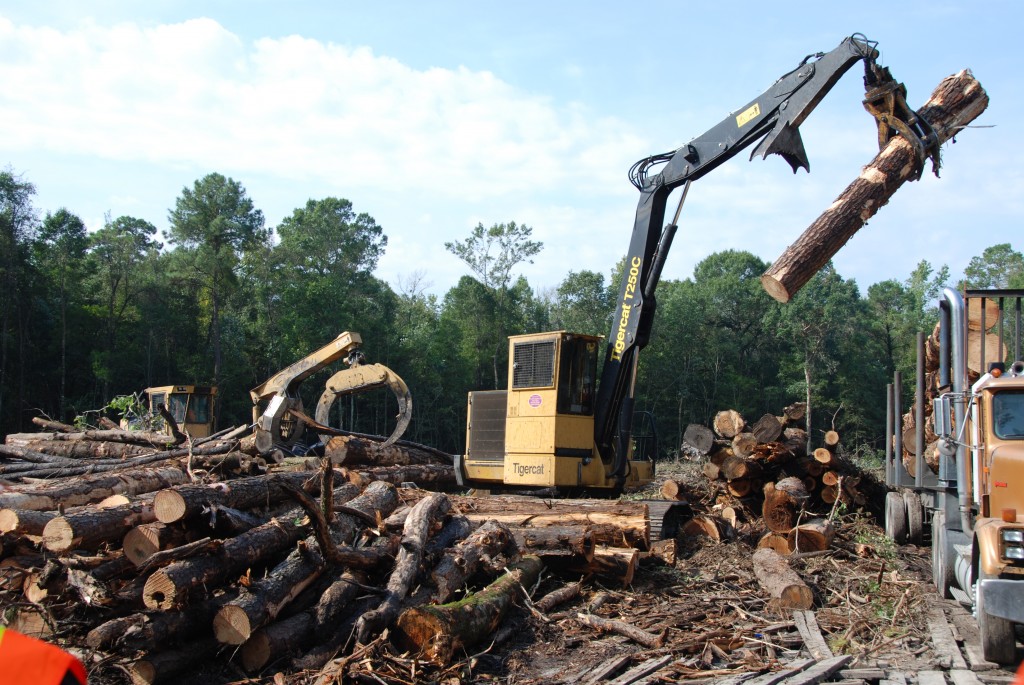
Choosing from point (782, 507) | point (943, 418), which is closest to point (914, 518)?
point (782, 507)

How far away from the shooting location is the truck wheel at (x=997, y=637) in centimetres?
646

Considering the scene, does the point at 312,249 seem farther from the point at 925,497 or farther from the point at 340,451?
the point at 925,497

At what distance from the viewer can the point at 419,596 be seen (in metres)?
7.47

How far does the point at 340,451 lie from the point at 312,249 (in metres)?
36.2

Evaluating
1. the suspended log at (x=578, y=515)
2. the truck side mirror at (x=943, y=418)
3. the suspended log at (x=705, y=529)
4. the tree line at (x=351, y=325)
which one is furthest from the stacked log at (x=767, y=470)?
the tree line at (x=351, y=325)

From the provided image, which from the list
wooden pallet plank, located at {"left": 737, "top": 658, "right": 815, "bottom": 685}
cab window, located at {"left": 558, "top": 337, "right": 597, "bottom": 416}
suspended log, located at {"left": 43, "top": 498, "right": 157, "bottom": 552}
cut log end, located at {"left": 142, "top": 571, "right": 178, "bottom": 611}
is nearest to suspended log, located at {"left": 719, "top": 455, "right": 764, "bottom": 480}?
cab window, located at {"left": 558, "top": 337, "right": 597, "bottom": 416}

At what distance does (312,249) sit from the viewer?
4991 centimetres

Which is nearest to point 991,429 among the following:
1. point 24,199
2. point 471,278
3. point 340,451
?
point 340,451

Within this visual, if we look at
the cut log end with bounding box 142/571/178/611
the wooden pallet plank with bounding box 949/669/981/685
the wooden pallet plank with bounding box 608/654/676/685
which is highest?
the cut log end with bounding box 142/571/178/611

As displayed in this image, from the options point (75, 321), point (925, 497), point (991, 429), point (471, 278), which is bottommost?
point (925, 497)

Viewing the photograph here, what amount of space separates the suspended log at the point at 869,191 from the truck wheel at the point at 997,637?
330 centimetres

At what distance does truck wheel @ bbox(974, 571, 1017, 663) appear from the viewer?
21.2ft

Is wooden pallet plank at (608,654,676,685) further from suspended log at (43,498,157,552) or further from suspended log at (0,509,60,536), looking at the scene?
suspended log at (0,509,60,536)

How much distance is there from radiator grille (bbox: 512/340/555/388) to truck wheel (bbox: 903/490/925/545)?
16.1 ft
